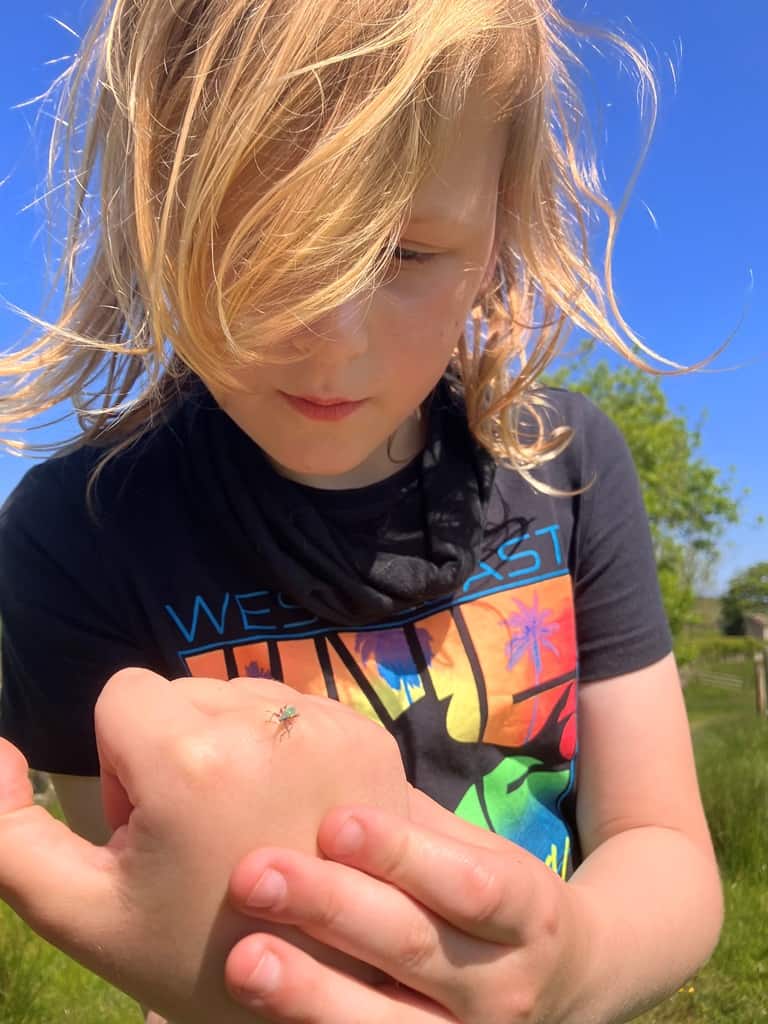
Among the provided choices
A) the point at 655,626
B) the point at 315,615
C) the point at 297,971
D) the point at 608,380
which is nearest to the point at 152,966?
the point at 297,971

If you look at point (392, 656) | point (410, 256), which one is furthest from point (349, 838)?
point (410, 256)

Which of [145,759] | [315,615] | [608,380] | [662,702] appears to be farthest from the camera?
[608,380]

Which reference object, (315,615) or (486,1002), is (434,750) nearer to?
(315,615)

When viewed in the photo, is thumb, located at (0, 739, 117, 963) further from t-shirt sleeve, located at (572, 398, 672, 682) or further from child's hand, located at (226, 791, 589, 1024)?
t-shirt sleeve, located at (572, 398, 672, 682)

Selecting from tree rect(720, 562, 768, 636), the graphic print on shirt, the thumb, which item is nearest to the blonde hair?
the graphic print on shirt

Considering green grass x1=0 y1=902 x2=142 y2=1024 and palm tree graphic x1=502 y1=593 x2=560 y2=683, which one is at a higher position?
palm tree graphic x1=502 y1=593 x2=560 y2=683

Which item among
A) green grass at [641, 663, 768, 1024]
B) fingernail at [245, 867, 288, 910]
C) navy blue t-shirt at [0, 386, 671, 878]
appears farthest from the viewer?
green grass at [641, 663, 768, 1024]
